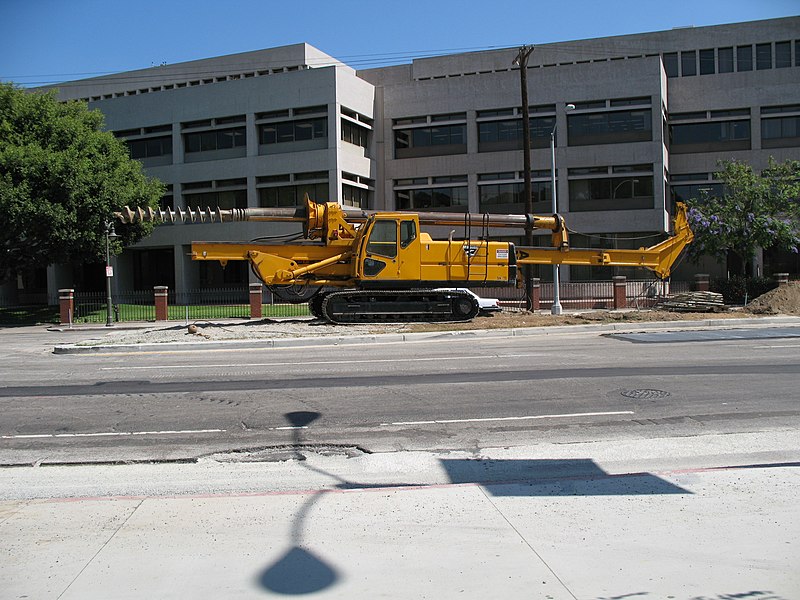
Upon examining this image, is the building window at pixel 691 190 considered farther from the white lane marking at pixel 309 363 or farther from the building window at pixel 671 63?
the white lane marking at pixel 309 363

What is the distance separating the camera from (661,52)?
1779 inches

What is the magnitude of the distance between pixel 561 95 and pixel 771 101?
13.5 meters

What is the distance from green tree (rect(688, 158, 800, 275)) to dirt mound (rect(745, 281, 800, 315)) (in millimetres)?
7589

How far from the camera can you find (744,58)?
44.0 metres

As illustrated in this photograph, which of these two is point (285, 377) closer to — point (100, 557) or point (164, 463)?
point (164, 463)

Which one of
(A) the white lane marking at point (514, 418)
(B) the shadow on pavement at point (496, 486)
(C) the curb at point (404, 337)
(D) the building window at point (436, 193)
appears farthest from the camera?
(D) the building window at point (436, 193)

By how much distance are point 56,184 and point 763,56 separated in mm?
43093

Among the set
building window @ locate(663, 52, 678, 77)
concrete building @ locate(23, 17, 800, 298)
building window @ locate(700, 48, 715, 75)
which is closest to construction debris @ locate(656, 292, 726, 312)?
concrete building @ locate(23, 17, 800, 298)

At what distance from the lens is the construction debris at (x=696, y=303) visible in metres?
25.9

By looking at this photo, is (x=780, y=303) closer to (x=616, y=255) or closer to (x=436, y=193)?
(x=616, y=255)

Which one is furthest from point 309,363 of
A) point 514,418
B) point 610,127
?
point 610,127

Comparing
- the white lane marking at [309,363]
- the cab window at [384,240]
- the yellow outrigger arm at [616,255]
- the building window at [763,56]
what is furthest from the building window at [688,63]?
the white lane marking at [309,363]

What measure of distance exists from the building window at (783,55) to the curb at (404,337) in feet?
94.9

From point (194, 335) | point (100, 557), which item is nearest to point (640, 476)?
point (100, 557)
